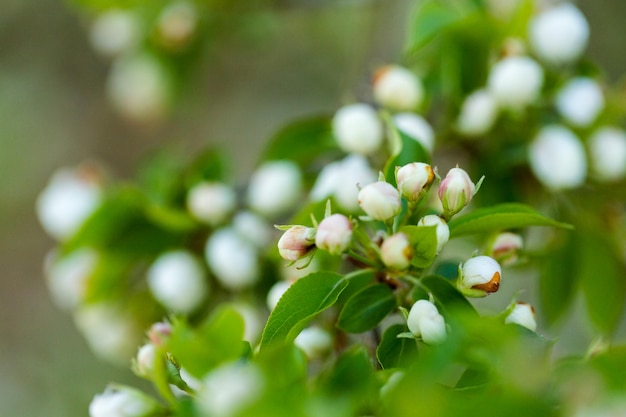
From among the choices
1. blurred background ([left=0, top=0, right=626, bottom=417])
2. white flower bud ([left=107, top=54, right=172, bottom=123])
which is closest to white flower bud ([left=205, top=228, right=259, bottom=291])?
white flower bud ([left=107, top=54, right=172, bottom=123])

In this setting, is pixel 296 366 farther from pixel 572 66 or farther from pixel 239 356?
pixel 572 66

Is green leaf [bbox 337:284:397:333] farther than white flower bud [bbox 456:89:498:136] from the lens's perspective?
No

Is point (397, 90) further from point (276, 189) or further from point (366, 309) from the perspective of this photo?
point (366, 309)

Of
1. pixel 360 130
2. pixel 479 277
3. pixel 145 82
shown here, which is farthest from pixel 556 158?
pixel 145 82

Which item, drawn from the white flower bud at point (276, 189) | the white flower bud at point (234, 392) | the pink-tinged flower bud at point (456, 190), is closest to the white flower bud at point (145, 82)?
the white flower bud at point (276, 189)

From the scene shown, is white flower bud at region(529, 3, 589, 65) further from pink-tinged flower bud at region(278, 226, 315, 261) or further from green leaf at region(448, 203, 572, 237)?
pink-tinged flower bud at region(278, 226, 315, 261)
